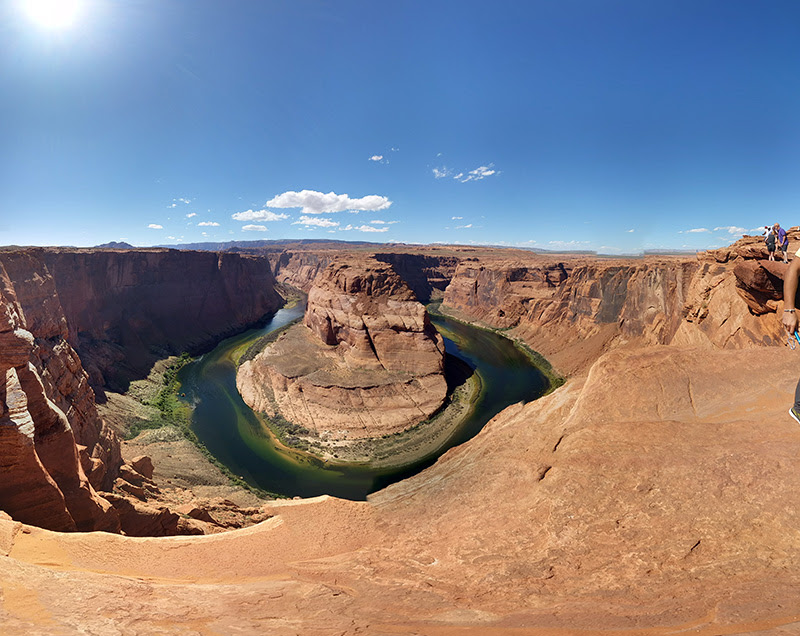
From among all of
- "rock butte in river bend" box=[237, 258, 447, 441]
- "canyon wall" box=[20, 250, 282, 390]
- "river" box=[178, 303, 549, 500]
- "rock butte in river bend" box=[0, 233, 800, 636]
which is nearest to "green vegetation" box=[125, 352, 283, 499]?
"river" box=[178, 303, 549, 500]

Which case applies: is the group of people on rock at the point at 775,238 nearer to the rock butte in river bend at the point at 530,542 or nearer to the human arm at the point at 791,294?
the rock butte in river bend at the point at 530,542

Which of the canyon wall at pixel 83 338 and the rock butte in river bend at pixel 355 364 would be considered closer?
the canyon wall at pixel 83 338

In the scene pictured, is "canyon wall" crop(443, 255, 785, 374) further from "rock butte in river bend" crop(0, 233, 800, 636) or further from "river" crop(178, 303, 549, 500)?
"rock butte in river bend" crop(0, 233, 800, 636)

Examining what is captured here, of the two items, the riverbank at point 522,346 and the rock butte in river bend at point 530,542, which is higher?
the rock butte in river bend at point 530,542

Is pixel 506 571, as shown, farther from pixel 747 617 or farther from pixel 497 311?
pixel 497 311

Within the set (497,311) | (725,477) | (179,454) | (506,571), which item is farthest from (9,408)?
(497,311)

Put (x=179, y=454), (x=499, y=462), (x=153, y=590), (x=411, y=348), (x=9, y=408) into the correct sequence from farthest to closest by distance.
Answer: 1. (x=411, y=348)
2. (x=179, y=454)
3. (x=499, y=462)
4. (x=9, y=408)
5. (x=153, y=590)

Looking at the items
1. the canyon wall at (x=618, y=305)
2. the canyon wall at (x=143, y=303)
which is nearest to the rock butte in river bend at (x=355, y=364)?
the canyon wall at (x=143, y=303)
